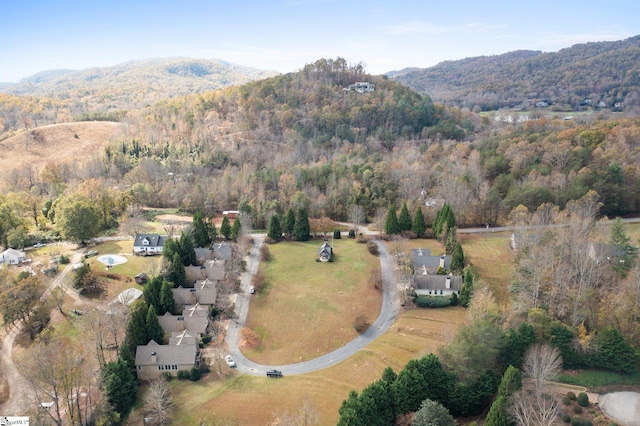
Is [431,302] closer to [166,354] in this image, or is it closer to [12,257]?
[166,354]

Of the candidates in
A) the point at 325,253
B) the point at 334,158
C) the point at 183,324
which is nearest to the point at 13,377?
the point at 183,324

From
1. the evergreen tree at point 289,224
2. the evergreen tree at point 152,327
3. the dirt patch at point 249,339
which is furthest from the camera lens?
the evergreen tree at point 289,224

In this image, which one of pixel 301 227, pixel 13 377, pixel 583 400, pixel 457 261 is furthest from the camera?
pixel 301 227

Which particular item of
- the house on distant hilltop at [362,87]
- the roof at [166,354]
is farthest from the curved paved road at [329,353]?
the house on distant hilltop at [362,87]

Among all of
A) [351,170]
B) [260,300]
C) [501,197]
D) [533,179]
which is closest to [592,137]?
[533,179]

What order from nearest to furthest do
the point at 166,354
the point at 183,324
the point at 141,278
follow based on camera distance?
the point at 166,354, the point at 183,324, the point at 141,278

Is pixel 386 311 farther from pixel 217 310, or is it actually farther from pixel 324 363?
pixel 217 310

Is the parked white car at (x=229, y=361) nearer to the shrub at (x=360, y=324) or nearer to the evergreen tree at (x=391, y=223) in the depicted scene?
the shrub at (x=360, y=324)
